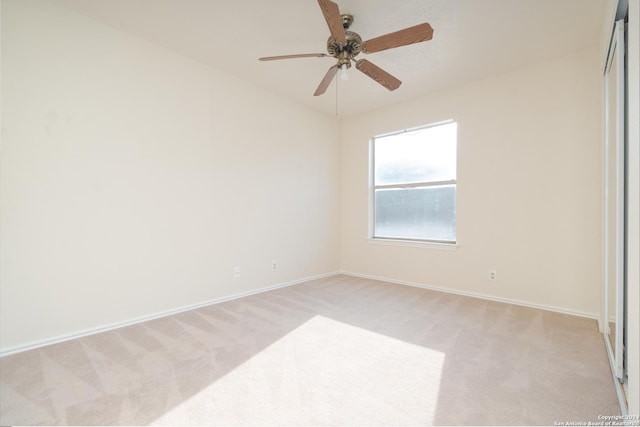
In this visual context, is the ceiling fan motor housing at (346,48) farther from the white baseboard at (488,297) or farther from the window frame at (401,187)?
the white baseboard at (488,297)

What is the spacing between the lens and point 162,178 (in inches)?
112

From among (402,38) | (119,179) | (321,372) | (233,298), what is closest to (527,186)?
(402,38)

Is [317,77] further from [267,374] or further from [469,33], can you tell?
[267,374]

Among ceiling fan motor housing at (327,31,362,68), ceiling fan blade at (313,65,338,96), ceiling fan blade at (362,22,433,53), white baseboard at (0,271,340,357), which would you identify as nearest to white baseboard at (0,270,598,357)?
white baseboard at (0,271,340,357)

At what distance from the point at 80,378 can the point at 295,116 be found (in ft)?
11.8

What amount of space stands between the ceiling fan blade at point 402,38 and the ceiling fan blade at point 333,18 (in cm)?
22

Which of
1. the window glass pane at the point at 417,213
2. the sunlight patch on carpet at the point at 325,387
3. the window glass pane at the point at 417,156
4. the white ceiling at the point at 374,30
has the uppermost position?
the white ceiling at the point at 374,30

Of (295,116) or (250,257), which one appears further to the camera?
(295,116)

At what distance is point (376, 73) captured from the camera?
2.52m

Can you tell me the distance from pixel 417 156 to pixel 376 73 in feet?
6.13

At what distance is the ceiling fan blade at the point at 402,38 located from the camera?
6.29 ft

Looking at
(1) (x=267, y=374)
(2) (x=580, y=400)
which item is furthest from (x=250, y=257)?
(2) (x=580, y=400)

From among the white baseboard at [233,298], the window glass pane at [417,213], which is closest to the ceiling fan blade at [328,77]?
the window glass pane at [417,213]

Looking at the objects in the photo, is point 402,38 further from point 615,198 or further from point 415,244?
point 415,244
